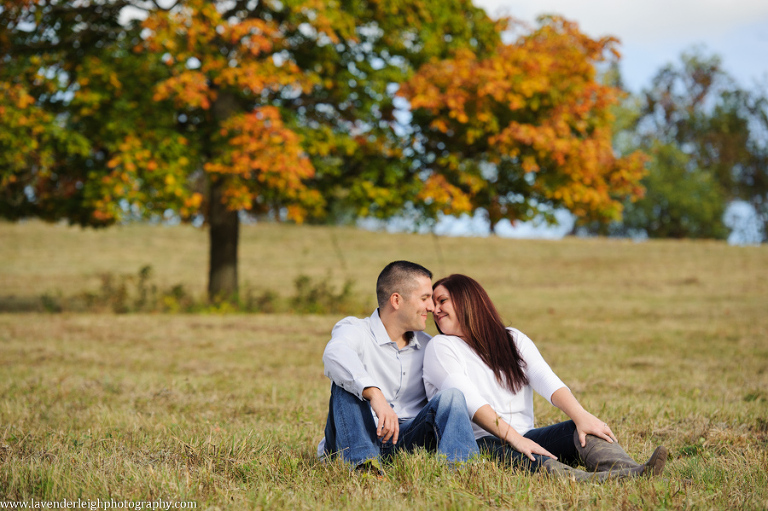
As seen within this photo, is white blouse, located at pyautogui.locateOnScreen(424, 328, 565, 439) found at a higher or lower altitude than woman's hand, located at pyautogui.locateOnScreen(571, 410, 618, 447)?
higher

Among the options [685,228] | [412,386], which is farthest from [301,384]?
[685,228]

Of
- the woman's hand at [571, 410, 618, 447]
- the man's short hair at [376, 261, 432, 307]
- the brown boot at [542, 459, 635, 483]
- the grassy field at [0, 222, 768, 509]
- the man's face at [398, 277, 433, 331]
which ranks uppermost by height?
the man's short hair at [376, 261, 432, 307]

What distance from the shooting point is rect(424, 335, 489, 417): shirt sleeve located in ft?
12.8

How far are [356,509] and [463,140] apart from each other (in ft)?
37.9

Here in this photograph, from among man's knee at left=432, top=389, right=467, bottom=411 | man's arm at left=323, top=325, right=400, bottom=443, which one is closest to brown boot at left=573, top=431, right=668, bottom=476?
man's knee at left=432, top=389, right=467, bottom=411

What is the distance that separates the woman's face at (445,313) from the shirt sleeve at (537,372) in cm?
40

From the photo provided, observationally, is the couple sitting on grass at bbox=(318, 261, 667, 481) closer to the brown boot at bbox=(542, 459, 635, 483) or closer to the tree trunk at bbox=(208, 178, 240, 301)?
the brown boot at bbox=(542, 459, 635, 483)

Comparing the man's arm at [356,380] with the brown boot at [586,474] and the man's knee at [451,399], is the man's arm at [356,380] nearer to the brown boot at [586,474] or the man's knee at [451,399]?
the man's knee at [451,399]

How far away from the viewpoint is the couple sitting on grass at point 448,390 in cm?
369

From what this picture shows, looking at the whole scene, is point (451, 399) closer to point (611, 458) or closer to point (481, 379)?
point (481, 379)

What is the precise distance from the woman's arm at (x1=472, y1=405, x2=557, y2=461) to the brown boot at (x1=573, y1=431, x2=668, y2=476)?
19cm

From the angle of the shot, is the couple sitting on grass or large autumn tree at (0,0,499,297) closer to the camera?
the couple sitting on grass

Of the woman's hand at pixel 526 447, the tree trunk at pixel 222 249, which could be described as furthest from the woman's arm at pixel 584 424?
the tree trunk at pixel 222 249

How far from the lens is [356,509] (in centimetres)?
311
